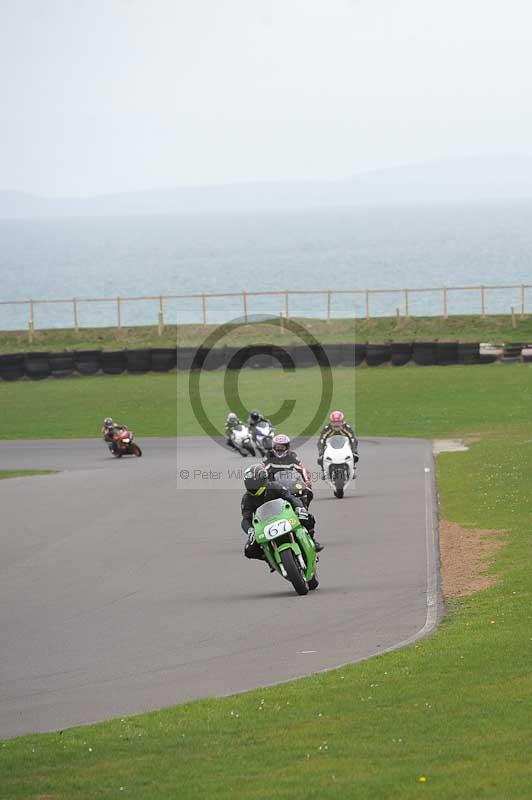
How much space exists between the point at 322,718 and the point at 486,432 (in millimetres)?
27106

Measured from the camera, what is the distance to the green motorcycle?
50.5 ft

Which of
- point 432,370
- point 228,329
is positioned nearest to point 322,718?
point 432,370

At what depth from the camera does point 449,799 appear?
7.64 metres

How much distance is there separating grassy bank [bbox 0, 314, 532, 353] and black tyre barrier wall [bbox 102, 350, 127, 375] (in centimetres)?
541

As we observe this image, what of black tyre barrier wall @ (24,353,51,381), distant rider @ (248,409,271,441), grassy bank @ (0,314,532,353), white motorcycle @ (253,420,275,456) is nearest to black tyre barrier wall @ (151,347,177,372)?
black tyre barrier wall @ (24,353,51,381)

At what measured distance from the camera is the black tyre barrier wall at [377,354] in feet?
173

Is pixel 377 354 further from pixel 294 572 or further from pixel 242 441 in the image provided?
pixel 294 572

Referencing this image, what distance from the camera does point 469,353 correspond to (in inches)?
2028

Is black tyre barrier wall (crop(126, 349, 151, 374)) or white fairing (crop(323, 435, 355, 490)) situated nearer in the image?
white fairing (crop(323, 435, 355, 490))

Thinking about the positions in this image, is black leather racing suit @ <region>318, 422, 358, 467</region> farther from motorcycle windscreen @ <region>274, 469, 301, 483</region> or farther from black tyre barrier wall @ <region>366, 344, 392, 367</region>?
black tyre barrier wall @ <region>366, 344, 392, 367</region>

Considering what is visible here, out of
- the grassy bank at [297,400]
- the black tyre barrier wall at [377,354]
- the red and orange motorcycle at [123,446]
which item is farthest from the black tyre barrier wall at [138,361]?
the red and orange motorcycle at [123,446]

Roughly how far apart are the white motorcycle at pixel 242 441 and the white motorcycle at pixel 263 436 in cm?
34

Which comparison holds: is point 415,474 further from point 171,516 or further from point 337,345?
point 337,345

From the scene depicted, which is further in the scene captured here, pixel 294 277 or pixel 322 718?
pixel 294 277
